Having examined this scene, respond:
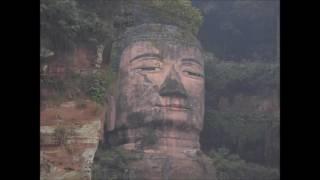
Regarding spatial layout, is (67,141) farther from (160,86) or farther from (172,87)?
(172,87)

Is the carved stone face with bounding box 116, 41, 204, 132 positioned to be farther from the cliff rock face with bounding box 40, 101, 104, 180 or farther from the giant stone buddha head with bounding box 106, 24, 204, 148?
the cliff rock face with bounding box 40, 101, 104, 180

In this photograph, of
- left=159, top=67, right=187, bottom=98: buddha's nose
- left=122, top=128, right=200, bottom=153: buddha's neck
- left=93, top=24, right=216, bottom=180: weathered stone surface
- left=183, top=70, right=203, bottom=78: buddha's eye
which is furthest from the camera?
left=183, top=70, right=203, bottom=78: buddha's eye

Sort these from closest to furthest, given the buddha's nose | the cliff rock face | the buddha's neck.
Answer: the cliff rock face, the buddha's neck, the buddha's nose

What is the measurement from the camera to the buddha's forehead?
1280 cm

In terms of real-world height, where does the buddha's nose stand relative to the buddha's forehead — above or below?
below

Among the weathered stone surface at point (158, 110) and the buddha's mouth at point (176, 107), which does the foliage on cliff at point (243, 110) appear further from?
the buddha's mouth at point (176, 107)

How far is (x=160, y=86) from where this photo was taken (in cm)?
1264

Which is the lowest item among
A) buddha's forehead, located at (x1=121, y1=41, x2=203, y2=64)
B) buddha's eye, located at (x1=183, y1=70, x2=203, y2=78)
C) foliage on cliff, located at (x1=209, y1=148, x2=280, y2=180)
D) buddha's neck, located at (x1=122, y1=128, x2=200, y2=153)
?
foliage on cliff, located at (x1=209, y1=148, x2=280, y2=180)

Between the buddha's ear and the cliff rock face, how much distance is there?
300 mm

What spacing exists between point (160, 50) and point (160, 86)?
29.2 inches

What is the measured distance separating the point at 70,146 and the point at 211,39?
363cm

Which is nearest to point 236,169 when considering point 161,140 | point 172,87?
point 161,140

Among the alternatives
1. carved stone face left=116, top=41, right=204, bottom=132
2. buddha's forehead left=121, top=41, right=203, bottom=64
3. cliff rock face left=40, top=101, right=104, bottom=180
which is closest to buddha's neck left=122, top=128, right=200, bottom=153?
carved stone face left=116, top=41, right=204, bottom=132
